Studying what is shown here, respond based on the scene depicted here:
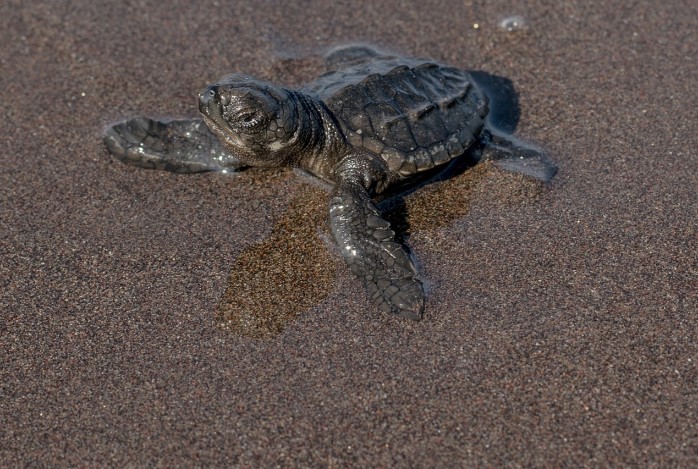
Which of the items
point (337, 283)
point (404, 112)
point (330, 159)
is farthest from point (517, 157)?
point (337, 283)

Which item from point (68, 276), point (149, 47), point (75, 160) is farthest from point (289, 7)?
point (68, 276)

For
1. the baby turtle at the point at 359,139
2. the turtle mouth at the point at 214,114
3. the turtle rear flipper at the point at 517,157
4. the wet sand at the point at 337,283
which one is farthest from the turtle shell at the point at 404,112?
the turtle mouth at the point at 214,114

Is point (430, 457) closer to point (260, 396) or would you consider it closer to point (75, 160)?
Result: point (260, 396)

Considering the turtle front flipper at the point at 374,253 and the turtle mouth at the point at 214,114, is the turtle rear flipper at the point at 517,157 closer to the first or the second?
the turtle front flipper at the point at 374,253

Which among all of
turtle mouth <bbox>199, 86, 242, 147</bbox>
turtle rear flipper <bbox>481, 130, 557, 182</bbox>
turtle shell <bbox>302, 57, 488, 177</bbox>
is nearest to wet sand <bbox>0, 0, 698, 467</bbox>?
turtle rear flipper <bbox>481, 130, 557, 182</bbox>

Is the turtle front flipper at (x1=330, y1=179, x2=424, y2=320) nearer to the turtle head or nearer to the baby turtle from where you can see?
the baby turtle

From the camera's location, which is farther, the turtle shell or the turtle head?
the turtle shell

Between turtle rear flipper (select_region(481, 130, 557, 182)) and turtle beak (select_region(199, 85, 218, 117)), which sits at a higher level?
turtle beak (select_region(199, 85, 218, 117))
